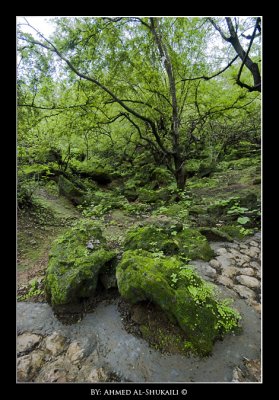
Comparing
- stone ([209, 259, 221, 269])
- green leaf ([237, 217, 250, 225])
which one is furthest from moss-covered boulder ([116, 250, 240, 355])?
green leaf ([237, 217, 250, 225])

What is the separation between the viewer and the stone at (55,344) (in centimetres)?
221

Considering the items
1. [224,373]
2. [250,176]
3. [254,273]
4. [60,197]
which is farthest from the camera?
[250,176]

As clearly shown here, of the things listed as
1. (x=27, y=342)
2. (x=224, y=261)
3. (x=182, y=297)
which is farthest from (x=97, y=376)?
(x=224, y=261)

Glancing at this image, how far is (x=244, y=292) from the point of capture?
2.76 metres

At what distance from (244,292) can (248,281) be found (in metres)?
0.25

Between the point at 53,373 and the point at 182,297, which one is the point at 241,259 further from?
the point at 53,373

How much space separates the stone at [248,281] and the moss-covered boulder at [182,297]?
557 mm

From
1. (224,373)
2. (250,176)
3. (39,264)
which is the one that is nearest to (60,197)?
(39,264)

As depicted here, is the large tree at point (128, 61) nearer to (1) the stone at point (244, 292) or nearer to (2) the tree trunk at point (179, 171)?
(2) the tree trunk at point (179, 171)

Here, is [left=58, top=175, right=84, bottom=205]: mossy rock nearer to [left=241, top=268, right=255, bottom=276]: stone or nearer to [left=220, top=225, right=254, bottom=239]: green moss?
[left=220, top=225, right=254, bottom=239]: green moss

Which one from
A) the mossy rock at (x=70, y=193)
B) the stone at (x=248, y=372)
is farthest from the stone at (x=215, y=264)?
the mossy rock at (x=70, y=193)
